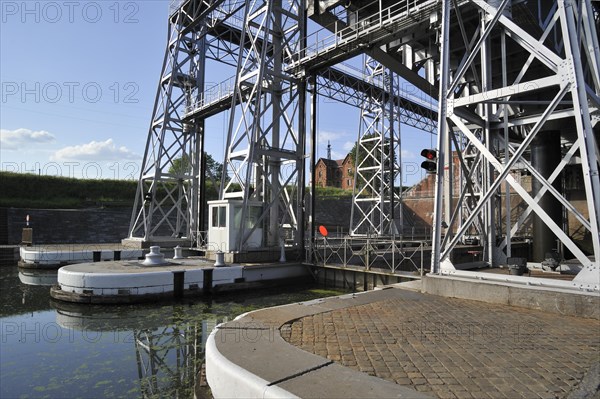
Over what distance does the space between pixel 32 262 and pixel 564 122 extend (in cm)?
2365

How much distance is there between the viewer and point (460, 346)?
4914 millimetres

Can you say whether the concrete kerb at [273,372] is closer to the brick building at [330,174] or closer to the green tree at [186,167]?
the green tree at [186,167]

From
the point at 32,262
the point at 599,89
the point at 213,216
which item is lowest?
the point at 32,262

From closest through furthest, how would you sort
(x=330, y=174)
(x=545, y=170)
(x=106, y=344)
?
(x=106, y=344) → (x=545, y=170) → (x=330, y=174)

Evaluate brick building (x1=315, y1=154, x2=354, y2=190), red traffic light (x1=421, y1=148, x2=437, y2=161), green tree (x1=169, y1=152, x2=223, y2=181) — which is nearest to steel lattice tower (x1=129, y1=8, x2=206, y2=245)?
green tree (x1=169, y1=152, x2=223, y2=181)

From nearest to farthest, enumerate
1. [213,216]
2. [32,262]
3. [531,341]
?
[531,341] → [213,216] → [32,262]

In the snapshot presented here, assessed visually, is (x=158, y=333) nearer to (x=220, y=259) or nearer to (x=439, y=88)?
(x=220, y=259)

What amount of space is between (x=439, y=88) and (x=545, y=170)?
558 cm

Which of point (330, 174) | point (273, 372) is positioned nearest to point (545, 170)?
point (273, 372)

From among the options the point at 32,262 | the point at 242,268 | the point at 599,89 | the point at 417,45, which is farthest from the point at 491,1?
the point at 32,262

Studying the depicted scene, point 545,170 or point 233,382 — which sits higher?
point 545,170

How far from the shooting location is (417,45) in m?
15.2

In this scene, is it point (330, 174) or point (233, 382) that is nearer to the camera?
point (233, 382)

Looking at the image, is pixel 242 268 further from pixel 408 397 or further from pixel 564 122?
pixel 564 122
